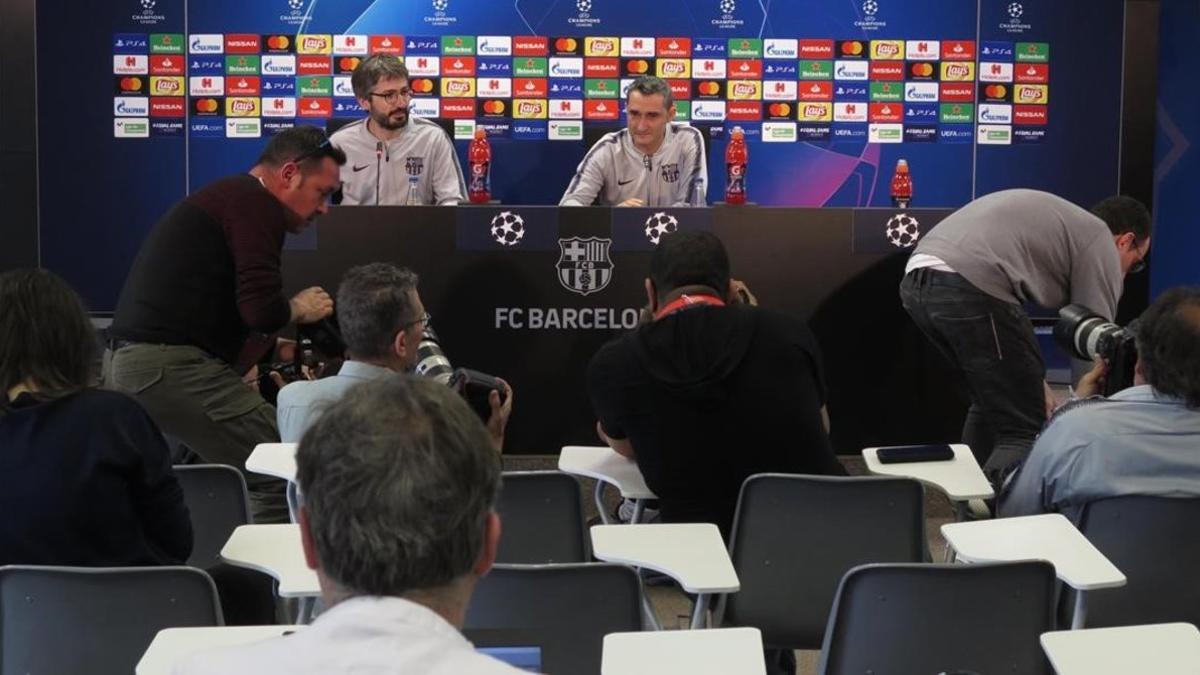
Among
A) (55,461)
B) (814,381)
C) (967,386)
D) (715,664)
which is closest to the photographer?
(715,664)

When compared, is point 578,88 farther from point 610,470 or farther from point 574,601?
point 574,601

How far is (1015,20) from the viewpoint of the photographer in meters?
8.07

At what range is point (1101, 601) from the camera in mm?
2957

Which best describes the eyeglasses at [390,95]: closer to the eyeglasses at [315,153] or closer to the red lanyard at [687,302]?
the eyeglasses at [315,153]

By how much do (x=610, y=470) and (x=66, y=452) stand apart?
4.58ft

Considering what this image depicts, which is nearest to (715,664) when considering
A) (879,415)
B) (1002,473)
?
(1002,473)

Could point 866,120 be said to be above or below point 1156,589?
above

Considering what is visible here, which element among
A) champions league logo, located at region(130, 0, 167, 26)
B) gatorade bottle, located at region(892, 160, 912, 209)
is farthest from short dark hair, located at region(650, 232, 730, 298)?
champions league logo, located at region(130, 0, 167, 26)

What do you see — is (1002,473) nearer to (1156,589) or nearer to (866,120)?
(1156,589)

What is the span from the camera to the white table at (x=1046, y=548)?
8.35 ft

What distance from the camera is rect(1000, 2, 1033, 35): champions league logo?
26.5ft

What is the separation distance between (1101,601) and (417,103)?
573 cm

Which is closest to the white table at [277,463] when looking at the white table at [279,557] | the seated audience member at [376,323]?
the seated audience member at [376,323]

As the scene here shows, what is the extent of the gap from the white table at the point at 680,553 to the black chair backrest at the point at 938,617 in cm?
20
